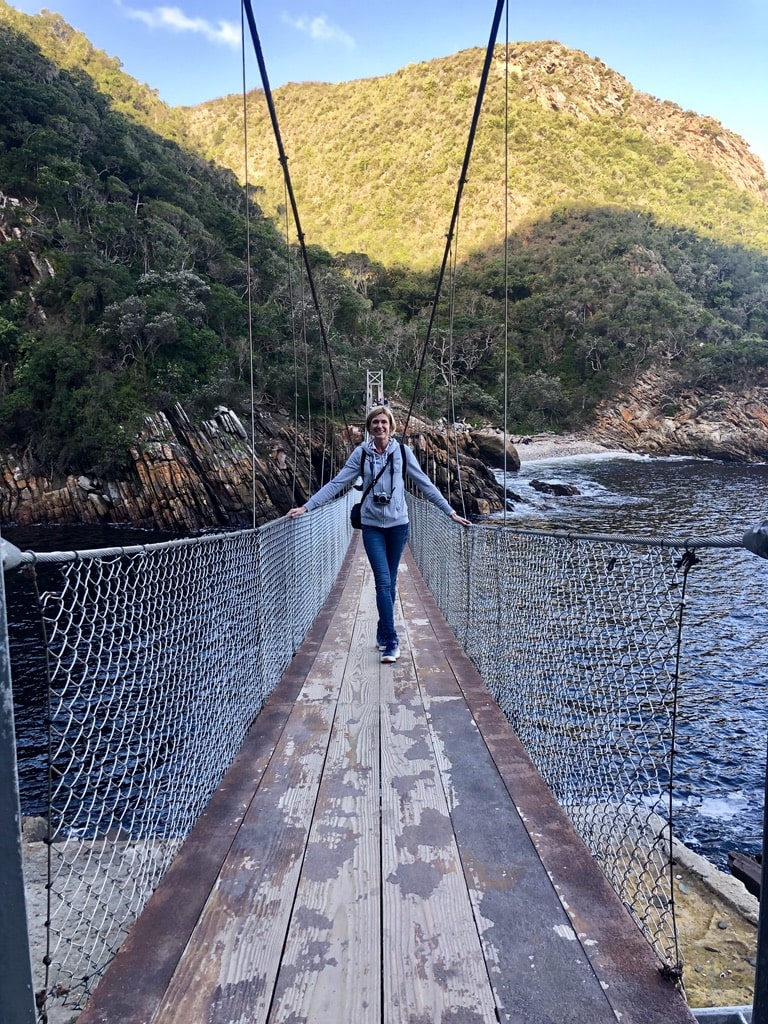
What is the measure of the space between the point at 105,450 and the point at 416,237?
147ft

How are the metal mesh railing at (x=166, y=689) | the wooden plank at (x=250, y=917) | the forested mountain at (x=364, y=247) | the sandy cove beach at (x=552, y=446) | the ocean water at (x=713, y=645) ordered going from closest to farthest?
the wooden plank at (x=250, y=917) → the metal mesh railing at (x=166, y=689) → the ocean water at (x=713, y=645) → the forested mountain at (x=364, y=247) → the sandy cove beach at (x=552, y=446)

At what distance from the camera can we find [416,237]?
53.3 metres

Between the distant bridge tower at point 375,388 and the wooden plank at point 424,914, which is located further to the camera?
the distant bridge tower at point 375,388

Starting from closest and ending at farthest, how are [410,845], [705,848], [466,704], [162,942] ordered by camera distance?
[162,942] < [410,845] < [466,704] < [705,848]

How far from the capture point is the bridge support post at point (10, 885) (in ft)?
2.06

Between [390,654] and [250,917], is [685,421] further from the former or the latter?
[250,917]

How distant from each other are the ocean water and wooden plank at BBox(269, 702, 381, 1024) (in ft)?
3.09

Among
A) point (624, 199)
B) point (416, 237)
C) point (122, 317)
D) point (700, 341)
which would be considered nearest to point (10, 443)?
point (122, 317)

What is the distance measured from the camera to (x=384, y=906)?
119cm

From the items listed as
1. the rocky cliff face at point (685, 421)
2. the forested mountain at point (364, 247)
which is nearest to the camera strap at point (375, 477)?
the forested mountain at point (364, 247)

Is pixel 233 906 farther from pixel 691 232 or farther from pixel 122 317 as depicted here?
pixel 691 232

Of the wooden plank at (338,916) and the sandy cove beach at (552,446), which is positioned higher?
the sandy cove beach at (552,446)

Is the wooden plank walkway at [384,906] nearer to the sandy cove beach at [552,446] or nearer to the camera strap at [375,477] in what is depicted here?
the camera strap at [375,477]

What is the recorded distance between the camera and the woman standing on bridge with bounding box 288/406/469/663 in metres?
2.71
